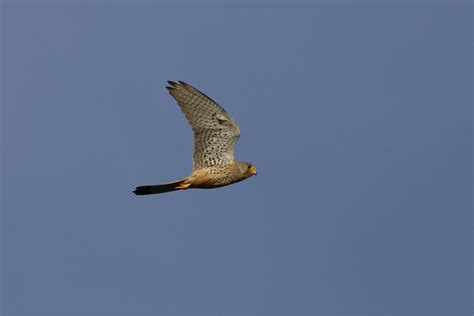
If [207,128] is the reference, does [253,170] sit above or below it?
below

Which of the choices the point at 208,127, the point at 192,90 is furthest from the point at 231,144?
the point at 192,90

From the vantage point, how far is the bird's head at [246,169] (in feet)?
31.0

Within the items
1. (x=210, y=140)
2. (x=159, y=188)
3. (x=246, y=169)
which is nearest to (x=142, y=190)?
(x=159, y=188)

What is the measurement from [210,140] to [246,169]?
0.92 meters

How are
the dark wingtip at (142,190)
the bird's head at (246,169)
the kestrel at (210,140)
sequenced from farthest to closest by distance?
the bird's head at (246,169) → the kestrel at (210,140) → the dark wingtip at (142,190)

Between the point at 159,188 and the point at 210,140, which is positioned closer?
the point at 159,188

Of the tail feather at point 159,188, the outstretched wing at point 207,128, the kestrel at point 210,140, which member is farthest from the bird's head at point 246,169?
the tail feather at point 159,188

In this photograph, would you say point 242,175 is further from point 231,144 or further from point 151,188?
point 151,188

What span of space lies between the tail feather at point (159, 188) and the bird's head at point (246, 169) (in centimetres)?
119

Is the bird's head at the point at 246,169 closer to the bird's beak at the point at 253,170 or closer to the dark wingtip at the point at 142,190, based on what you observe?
the bird's beak at the point at 253,170

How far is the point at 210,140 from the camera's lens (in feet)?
31.2

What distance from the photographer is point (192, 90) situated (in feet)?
30.0

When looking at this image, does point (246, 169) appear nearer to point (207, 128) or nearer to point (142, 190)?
point (207, 128)

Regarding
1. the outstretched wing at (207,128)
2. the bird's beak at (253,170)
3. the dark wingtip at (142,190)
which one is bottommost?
the dark wingtip at (142,190)
